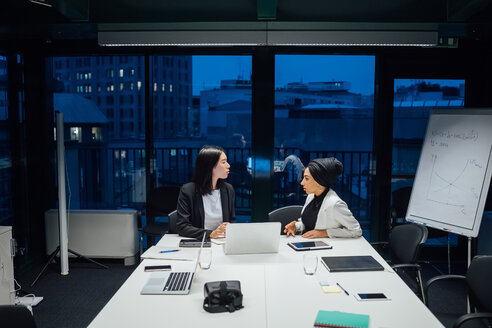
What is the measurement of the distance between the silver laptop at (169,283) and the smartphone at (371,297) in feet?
2.83

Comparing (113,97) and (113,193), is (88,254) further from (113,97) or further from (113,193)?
(113,97)

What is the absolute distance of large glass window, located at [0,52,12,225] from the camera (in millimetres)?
4324

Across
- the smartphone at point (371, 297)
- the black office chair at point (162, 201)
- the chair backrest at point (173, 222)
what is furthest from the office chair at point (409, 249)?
the black office chair at point (162, 201)

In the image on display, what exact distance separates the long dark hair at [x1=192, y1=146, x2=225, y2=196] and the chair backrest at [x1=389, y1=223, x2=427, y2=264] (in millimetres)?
1513

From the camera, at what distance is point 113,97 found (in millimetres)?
5188

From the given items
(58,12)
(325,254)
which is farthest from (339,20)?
(58,12)

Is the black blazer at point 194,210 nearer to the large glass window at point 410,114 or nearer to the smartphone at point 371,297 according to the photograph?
the smartphone at point 371,297

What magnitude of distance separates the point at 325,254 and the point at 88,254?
3105 millimetres

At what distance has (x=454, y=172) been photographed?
149 inches

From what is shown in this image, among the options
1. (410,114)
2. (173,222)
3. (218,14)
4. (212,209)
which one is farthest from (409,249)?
(218,14)

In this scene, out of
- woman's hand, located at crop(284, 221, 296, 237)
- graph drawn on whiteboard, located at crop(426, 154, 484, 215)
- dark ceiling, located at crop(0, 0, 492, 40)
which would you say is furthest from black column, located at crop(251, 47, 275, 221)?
graph drawn on whiteboard, located at crop(426, 154, 484, 215)

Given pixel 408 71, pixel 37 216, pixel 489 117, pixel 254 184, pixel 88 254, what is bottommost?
pixel 88 254

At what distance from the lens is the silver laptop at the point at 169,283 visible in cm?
222

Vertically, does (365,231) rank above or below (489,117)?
below
